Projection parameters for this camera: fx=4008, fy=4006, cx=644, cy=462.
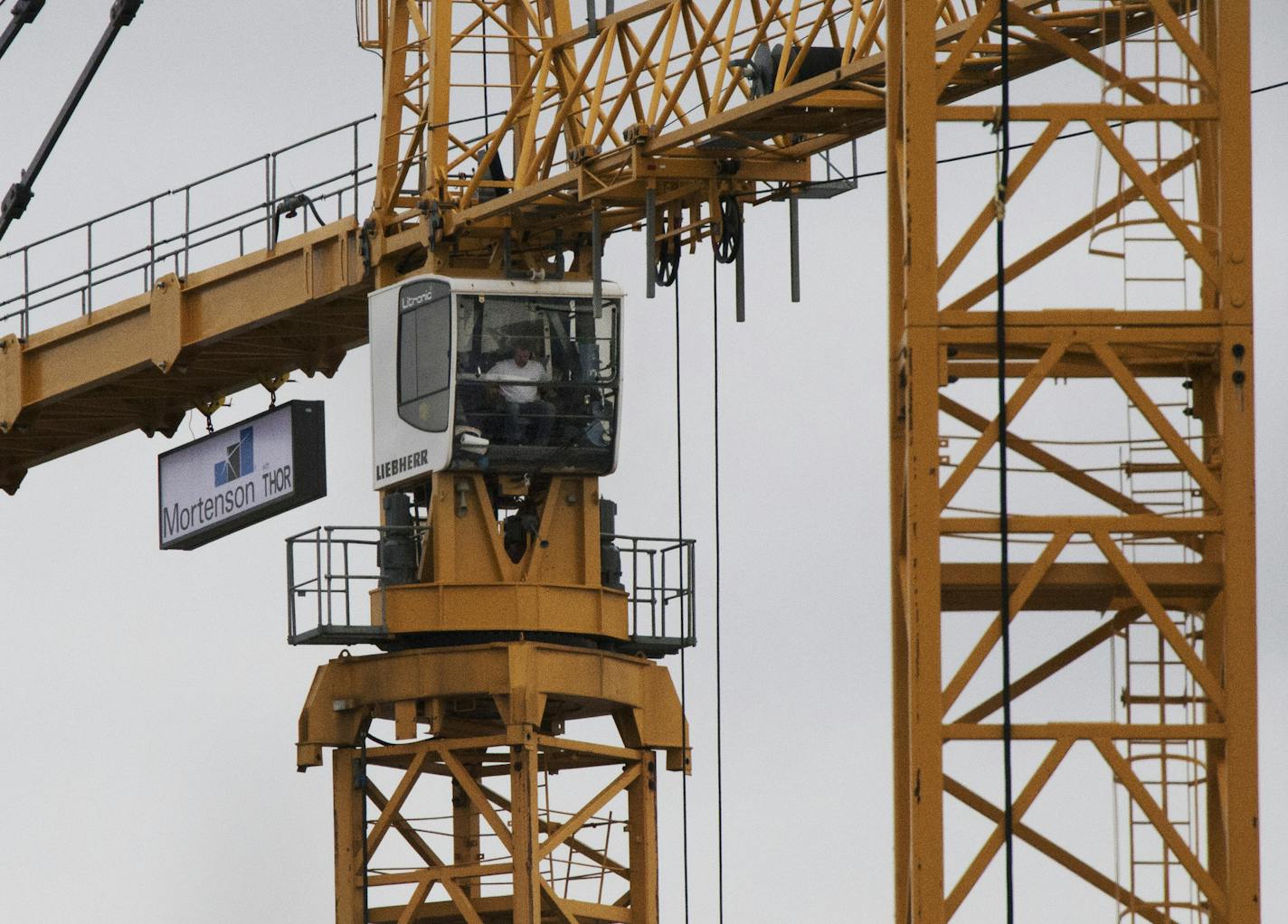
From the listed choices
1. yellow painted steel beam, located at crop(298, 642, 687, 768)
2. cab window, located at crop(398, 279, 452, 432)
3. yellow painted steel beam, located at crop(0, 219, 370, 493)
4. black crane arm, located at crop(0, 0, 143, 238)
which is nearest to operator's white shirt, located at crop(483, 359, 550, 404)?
cab window, located at crop(398, 279, 452, 432)

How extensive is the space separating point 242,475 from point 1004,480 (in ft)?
71.1

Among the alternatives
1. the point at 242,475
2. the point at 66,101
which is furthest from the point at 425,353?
the point at 66,101

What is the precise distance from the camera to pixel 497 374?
50.5 meters

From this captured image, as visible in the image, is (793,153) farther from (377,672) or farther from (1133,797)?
(1133,797)

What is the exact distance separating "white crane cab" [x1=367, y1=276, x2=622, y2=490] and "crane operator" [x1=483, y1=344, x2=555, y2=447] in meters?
0.01

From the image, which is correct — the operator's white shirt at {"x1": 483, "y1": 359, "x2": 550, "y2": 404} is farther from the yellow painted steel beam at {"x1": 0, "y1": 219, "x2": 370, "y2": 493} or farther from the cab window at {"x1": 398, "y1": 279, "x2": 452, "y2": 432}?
the yellow painted steel beam at {"x1": 0, "y1": 219, "x2": 370, "y2": 493}

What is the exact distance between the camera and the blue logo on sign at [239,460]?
5225 centimetres

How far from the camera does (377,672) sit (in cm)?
5122

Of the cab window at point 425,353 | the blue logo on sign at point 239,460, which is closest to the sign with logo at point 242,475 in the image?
the blue logo on sign at point 239,460

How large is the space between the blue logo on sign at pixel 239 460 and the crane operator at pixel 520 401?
147 inches

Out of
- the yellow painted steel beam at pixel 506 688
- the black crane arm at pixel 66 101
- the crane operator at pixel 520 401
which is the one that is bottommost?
the yellow painted steel beam at pixel 506 688

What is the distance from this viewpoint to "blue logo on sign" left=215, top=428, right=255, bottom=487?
52.2m

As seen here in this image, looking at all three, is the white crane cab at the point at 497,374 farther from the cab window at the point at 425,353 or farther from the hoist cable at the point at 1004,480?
the hoist cable at the point at 1004,480

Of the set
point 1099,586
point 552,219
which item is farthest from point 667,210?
point 1099,586
